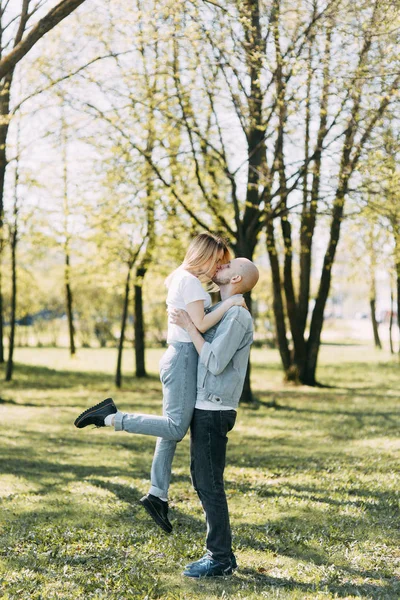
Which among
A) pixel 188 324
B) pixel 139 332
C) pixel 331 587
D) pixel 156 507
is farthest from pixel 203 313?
pixel 139 332

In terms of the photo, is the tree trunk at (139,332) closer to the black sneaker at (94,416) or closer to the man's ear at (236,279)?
the black sneaker at (94,416)

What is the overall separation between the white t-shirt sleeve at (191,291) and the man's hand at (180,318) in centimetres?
10

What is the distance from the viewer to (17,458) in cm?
995

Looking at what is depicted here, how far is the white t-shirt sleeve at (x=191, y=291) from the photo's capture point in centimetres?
456

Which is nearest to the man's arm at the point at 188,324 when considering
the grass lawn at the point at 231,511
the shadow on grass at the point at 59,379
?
the grass lawn at the point at 231,511

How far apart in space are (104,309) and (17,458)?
3561 centimetres

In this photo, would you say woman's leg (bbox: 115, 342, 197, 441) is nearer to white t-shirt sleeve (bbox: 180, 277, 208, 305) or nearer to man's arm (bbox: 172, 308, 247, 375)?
man's arm (bbox: 172, 308, 247, 375)

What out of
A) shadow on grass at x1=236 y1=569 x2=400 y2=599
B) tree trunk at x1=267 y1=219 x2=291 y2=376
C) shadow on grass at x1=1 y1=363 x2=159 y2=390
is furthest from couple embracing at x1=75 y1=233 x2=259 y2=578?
shadow on grass at x1=1 y1=363 x2=159 y2=390

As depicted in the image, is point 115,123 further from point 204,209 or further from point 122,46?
point 204,209

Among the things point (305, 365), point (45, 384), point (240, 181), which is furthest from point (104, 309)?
point (240, 181)

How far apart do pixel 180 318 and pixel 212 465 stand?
1.04 meters

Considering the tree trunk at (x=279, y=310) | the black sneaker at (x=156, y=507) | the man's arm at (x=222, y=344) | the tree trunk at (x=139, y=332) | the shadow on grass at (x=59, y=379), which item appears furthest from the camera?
the tree trunk at (x=139, y=332)

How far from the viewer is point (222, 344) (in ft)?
14.4

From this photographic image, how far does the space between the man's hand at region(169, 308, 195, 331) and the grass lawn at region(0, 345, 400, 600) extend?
5.81ft
